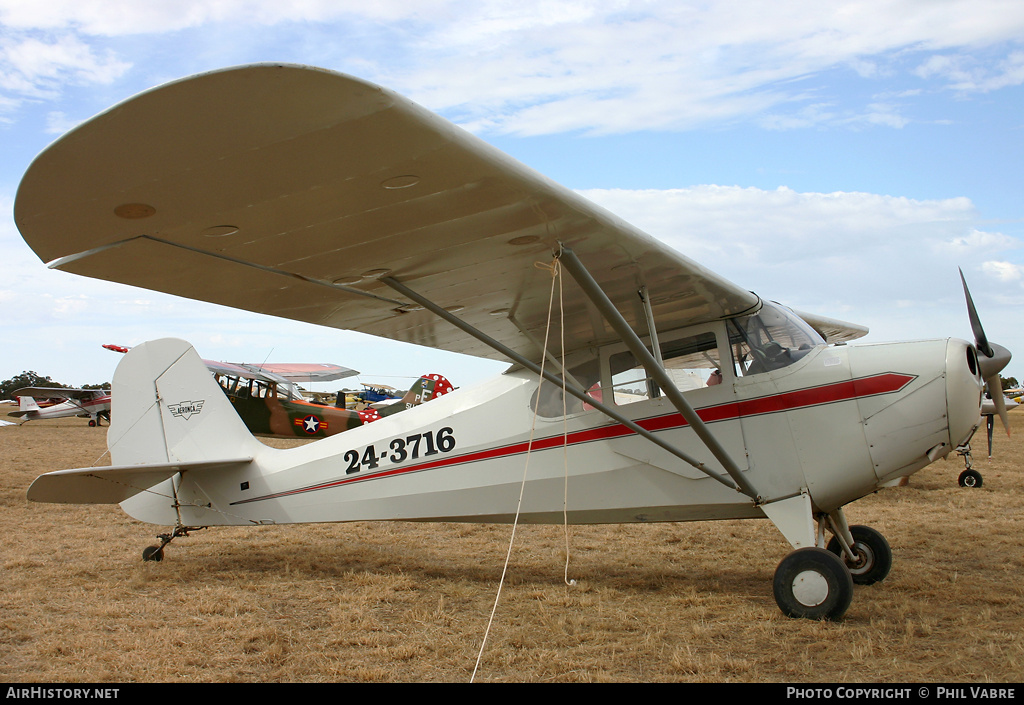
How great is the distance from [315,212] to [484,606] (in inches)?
120

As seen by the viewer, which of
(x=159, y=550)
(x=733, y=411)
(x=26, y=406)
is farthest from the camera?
(x=26, y=406)

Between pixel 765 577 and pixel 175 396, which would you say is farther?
pixel 175 396

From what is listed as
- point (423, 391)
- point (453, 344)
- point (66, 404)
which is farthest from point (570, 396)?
point (66, 404)

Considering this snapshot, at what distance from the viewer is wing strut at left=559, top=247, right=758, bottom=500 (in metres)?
3.63

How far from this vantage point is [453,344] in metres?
5.85

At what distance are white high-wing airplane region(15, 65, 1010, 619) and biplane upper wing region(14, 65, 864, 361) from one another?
A: 0.01m

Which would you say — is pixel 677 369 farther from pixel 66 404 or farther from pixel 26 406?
pixel 66 404

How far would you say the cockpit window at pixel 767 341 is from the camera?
15.8 feet

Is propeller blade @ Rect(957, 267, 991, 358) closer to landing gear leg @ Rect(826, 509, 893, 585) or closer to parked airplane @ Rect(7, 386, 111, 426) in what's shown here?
landing gear leg @ Rect(826, 509, 893, 585)

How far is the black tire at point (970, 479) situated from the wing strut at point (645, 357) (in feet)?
24.8

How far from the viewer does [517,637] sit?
13.1ft
